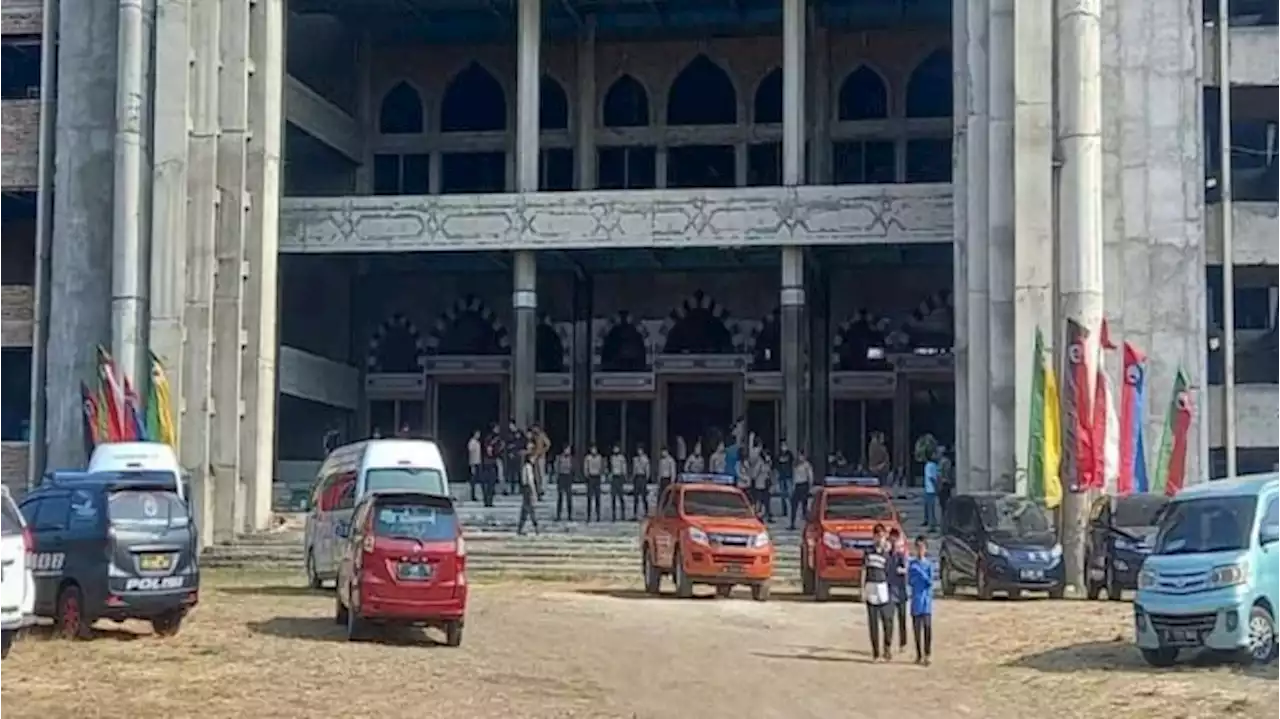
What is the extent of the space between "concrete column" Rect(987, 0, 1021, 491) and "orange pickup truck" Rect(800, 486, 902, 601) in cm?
788

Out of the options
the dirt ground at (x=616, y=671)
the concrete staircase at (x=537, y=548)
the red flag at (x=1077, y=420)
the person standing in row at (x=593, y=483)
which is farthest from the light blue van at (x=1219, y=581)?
the person standing in row at (x=593, y=483)

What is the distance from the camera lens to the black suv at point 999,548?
95.3 feet

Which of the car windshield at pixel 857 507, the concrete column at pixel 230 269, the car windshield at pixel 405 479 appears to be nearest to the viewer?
the car windshield at pixel 405 479

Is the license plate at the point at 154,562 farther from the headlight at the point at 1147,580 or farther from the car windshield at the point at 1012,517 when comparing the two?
the car windshield at the point at 1012,517

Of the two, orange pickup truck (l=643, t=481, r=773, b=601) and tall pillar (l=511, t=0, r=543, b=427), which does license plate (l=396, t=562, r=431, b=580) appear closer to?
orange pickup truck (l=643, t=481, r=773, b=601)

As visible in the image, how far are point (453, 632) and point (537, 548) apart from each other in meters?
13.5

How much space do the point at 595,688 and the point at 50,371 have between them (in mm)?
24928

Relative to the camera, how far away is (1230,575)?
2006 centimetres

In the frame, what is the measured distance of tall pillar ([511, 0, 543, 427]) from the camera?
143 ft

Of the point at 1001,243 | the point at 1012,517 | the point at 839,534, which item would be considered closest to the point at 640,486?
the point at 1001,243

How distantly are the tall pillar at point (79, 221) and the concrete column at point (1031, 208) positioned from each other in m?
18.8

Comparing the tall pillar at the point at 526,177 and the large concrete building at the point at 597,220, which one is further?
the tall pillar at the point at 526,177

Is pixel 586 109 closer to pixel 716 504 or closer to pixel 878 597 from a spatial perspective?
pixel 716 504

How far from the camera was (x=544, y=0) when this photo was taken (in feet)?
151
